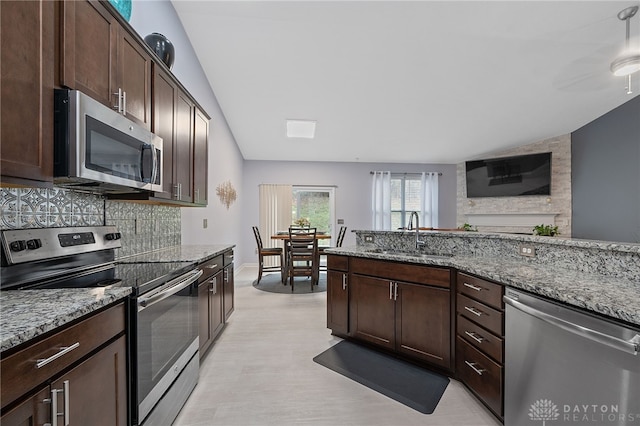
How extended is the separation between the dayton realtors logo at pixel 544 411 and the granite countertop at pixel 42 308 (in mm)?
2018

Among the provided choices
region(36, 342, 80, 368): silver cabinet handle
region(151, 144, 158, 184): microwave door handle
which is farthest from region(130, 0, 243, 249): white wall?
region(36, 342, 80, 368): silver cabinet handle

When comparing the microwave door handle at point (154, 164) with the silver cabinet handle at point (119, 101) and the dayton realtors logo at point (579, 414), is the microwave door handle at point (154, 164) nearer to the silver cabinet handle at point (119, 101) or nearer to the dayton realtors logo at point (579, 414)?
the silver cabinet handle at point (119, 101)

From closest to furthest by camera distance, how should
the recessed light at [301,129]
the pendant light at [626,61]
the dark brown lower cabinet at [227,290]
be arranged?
the dark brown lower cabinet at [227,290] < the pendant light at [626,61] < the recessed light at [301,129]

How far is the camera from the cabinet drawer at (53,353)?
667mm

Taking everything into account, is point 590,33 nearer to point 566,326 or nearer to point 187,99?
point 566,326

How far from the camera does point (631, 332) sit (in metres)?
0.91

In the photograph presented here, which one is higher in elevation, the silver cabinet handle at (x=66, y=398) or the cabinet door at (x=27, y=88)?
the cabinet door at (x=27, y=88)

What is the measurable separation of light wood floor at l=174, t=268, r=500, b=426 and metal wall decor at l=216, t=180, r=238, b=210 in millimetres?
2388

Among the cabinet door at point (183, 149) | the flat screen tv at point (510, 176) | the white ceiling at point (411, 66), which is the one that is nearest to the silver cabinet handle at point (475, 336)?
the cabinet door at point (183, 149)

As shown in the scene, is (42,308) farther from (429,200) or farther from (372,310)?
(429,200)

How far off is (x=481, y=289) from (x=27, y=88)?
7.97 ft

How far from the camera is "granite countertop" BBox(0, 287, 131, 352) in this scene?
27.5 inches

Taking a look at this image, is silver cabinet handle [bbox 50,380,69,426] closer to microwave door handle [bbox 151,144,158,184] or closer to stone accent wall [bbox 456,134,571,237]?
microwave door handle [bbox 151,144,158,184]

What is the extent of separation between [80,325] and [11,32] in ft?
3.44
